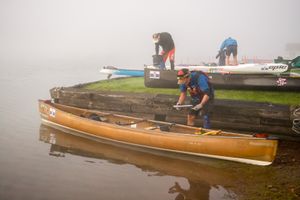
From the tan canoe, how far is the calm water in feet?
1.06

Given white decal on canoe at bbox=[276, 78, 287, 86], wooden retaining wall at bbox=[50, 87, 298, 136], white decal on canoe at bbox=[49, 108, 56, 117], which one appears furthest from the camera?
white decal on canoe at bbox=[49, 108, 56, 117]

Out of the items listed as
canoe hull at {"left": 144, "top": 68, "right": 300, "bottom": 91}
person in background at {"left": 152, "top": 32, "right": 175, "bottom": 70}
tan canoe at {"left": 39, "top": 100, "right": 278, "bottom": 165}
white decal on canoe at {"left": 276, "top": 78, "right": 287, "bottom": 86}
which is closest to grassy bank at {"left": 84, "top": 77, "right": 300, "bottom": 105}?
canoe hull at {"left": 144, "top": 68, "right": 300, "bottom": 91}

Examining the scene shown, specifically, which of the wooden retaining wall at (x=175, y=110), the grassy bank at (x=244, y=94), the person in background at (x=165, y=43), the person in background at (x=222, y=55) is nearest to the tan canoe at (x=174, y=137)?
the wooden retaining wall at (x=175, y=110)

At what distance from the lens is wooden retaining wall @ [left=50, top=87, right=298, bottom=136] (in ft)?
30.1

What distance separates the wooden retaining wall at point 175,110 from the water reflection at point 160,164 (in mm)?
1995

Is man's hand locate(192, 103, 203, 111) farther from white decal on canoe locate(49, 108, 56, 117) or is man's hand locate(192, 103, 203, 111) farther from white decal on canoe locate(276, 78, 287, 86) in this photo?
white decal on canoe locate(49, 108, 56, 117)

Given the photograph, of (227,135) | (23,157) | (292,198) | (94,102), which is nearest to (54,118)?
(94,102)

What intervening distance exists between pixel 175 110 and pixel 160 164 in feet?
9.63

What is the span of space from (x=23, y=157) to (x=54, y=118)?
124 inches

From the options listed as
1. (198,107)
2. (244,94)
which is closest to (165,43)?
(244,94)

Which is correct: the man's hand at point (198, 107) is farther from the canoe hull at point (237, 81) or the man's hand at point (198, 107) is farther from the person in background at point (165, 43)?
the person in background at point (165, 43)

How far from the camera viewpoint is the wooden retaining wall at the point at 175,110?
9164mm

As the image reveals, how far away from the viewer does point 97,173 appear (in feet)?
26.7

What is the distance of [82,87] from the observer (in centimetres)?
1520
